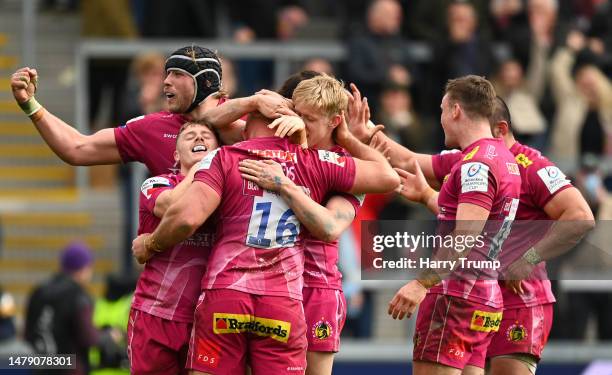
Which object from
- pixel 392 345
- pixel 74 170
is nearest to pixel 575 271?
pixel 392 345

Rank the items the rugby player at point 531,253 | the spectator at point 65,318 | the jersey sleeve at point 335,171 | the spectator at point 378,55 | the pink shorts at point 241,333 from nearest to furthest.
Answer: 1. the pink shorts at point 241,333
2. the jersey sleeve at point 335,171
3. the rugby player at point 531,253
4. the spectator at point 65,318
5. the spectator at point 378,55

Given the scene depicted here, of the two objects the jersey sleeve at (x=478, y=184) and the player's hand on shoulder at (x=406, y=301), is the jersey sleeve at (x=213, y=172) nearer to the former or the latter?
the player's hand on shoulder at (x=406, y=301)

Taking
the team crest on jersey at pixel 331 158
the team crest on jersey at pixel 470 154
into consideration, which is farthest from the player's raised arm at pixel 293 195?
the team crest on jersey at pixel 470 154

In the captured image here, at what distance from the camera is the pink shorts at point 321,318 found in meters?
9.37

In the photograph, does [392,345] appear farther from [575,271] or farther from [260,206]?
[260,206]

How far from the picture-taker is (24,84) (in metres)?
9.34

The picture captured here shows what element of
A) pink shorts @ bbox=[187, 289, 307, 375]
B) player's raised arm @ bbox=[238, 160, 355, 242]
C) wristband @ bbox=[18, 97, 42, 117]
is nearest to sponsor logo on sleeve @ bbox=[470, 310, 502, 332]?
player's raised arm @ bbox=[238, 160, 355, 242]

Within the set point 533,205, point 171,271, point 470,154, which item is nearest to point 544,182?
point 533,205

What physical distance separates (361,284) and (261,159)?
6175 mm

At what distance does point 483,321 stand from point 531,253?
695 millimetres

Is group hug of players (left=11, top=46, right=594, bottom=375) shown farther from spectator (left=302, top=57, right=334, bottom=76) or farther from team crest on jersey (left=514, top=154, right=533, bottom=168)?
spectator (left=302, top=57, right=334, bottom=76)

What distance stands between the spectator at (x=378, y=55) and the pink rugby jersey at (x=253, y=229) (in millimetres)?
7244

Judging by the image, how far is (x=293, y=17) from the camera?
1772cm

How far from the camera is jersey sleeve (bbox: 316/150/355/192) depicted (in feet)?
29.1
